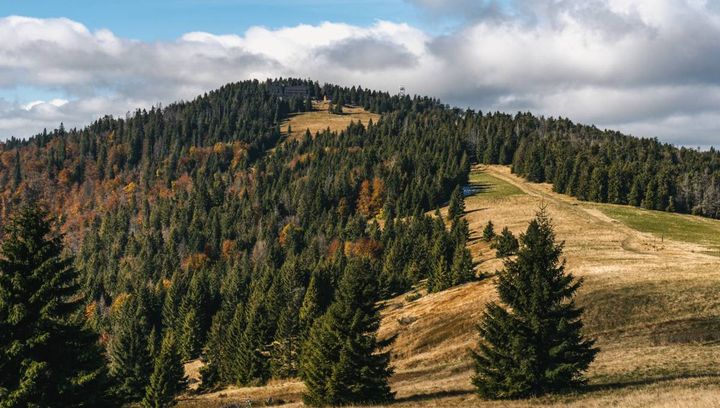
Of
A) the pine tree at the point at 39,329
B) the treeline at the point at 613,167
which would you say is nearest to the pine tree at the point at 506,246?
the treeline at the point at 613,167

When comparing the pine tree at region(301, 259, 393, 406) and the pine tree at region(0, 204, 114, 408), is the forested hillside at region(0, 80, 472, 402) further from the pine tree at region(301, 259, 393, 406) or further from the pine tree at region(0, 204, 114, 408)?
the pine tree at region(0, 204, 114, 408)

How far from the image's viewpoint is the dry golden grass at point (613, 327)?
24.3 meters

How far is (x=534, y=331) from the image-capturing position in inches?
948

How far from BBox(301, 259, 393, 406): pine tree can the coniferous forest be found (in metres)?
0.09

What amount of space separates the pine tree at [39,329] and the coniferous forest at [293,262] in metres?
0.08

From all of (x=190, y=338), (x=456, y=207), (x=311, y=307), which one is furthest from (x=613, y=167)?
(x=190, y=338)

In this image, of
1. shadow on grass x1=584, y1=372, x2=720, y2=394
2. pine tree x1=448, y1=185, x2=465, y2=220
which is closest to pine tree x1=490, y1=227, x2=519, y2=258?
pine tree x1=448, y1=185, x2=465, y2=220

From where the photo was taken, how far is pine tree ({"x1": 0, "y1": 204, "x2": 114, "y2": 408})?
67.1ft

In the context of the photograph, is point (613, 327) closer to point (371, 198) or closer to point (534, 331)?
point (534, 331)

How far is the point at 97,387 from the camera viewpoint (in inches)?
882

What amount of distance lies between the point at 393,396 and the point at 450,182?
362ft

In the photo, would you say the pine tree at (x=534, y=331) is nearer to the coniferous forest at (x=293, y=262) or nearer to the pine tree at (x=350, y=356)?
the coniferous forest at (x=293, y=262)

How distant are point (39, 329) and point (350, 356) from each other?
1520 cm

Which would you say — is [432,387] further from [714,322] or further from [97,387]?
[714,322]
